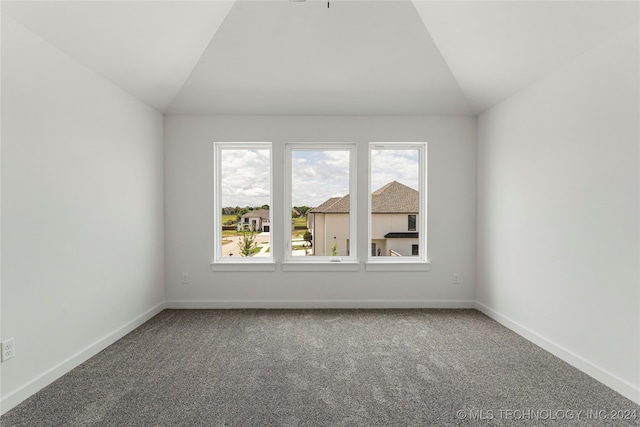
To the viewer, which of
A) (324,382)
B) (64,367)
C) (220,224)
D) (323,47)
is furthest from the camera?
(220,224)

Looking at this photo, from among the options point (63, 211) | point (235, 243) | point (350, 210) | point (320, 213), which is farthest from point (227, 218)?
point (63, 211)

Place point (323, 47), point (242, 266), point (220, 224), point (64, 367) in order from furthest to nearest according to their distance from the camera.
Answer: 1. point (220, 224)
2. point (242, 266)
3. point (323, 47)
4. point (64, 367)

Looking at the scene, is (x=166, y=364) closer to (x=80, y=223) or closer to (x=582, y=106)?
(x=80, y=223)

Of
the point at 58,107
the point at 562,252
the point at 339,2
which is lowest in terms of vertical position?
the point at 562,252

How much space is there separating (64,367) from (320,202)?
2826 mm

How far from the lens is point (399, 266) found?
13.3 feet

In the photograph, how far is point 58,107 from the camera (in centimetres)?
241

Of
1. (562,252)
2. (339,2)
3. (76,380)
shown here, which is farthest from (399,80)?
(76,380)

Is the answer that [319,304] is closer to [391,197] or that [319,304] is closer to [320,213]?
[320,213]

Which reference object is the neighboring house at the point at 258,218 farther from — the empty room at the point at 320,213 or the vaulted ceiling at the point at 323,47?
the vaulted ceiling at the point at 323,47

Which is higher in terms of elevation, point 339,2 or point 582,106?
point 339,2

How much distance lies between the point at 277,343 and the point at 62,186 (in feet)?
6.75

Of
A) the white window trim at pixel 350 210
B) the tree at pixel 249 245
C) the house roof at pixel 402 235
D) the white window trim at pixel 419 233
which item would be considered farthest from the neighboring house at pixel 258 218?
the house roof at pixel 402 235

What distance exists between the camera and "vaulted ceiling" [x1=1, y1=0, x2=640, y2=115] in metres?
2.31
